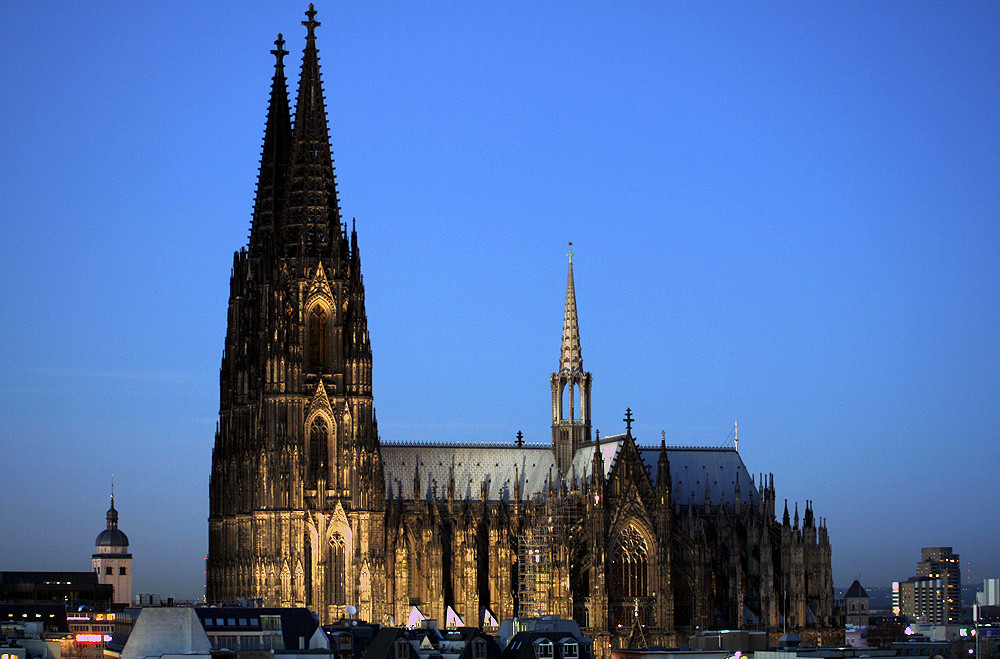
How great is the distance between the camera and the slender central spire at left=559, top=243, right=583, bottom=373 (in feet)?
524

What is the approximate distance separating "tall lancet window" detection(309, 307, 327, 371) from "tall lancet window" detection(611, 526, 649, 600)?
26392 mm

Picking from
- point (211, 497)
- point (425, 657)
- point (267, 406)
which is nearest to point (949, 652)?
A: point (425, 657)

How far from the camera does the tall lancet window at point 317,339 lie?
479ft

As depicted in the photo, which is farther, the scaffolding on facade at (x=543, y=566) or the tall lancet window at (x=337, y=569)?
the scaffolding on facade at (x=543, y=566)

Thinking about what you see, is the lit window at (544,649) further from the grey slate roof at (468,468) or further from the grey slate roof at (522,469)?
the grey slate roof at (468,468)

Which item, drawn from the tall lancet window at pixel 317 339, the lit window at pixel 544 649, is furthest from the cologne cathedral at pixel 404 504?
the lit window at pixel 544 649

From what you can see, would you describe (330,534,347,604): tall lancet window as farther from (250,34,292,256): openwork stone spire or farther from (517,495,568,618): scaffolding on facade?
(250,34,292,256): openwork stone spire

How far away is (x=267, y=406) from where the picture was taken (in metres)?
143

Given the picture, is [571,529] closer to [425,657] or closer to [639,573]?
[639,573]

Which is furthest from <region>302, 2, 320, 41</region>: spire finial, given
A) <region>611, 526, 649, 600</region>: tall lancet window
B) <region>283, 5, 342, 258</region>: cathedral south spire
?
<region>611, 526, 649, 600</region>: tall lancet window

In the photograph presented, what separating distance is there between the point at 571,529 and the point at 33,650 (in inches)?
1960

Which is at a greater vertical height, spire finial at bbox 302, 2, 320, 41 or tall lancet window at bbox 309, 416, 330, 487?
spire finial at bbox 302, 2, 320, 41

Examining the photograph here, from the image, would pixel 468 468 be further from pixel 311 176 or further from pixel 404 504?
pixel 311 176

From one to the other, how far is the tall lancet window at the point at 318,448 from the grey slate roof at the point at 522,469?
788 cm
